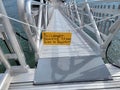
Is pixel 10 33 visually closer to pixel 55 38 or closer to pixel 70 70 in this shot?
pixel 55 38

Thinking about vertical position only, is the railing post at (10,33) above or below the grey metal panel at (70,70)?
above

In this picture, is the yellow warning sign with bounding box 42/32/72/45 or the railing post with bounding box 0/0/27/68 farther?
the yellow warning sign with bounding box 42/32/72/45

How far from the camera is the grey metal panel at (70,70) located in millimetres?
1938

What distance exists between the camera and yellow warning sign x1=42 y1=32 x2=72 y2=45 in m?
1.98

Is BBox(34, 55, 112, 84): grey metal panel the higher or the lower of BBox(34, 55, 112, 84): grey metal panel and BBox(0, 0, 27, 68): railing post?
the lower

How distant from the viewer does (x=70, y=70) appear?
2.11 metres

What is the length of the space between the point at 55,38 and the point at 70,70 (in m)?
0.34

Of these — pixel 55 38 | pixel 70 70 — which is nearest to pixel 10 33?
pixel 55 38

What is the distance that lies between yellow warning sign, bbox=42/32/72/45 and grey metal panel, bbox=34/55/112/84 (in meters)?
0.28

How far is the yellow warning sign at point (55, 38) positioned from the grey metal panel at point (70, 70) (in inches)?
11.0

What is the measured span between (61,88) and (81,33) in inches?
80.7

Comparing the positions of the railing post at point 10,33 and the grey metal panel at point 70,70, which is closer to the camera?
the railing post at point 10,33

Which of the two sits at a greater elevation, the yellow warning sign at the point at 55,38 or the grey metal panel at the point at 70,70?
the yellow warning sign at the point at 55,38

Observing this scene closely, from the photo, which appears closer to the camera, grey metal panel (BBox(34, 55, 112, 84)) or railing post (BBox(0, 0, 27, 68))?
railing post (BBox(0, 0, 27, 68))
